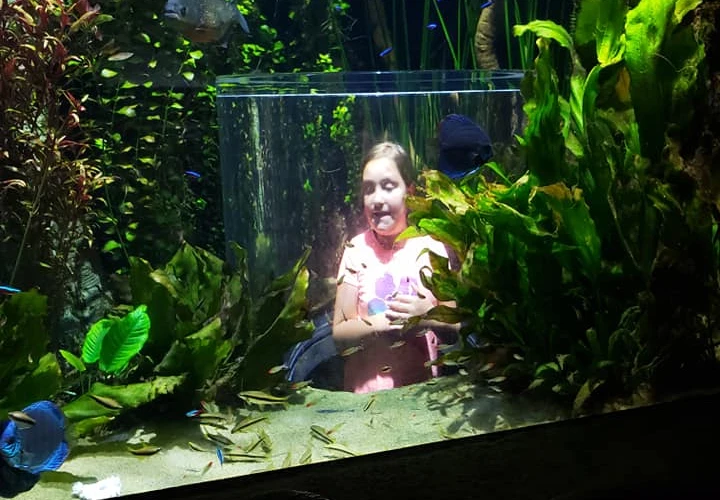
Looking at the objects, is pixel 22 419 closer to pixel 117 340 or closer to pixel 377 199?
pixel 117 340

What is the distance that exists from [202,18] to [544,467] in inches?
84.6

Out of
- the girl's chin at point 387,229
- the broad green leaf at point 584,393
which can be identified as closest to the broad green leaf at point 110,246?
the girl's chin at point 387,229

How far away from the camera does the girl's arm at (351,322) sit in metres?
2.55

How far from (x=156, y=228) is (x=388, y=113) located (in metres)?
1.33

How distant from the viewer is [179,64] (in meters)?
3.01

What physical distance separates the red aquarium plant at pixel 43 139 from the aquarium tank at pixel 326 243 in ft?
0.03

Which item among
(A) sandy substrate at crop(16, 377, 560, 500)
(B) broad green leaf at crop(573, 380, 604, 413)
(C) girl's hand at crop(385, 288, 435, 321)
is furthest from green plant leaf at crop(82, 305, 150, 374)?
(B) broad green leaf at crop(573, 380, 604, 413)

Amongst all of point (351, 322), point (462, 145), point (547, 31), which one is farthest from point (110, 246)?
point (547, 31)

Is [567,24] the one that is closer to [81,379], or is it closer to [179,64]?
[179,64]

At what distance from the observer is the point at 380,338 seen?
2.55m

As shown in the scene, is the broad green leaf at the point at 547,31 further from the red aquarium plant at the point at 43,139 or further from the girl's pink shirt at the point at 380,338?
the red aquarium plant at the point at 43,139

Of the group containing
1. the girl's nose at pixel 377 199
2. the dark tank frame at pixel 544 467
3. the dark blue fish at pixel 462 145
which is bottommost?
the dark tank frame at pixel 544 467

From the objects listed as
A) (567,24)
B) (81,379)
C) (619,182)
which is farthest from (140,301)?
(567,24)

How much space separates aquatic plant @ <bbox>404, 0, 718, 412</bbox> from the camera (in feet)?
7.48
